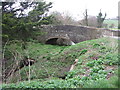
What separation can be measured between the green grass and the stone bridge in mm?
3655

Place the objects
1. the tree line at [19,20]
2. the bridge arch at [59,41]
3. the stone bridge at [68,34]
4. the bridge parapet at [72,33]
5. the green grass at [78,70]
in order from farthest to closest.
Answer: the bridge arch at [59,41] → the stone bridge at [68,34] → the bridge parapet at [72,33] → the tree line at [19,20] → the green grass at [78,70]

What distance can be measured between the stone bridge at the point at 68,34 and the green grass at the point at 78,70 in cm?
366

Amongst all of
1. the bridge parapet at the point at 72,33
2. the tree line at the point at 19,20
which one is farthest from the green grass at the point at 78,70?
the bridge parapet at the point at 72,33

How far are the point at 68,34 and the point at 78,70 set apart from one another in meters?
8.63

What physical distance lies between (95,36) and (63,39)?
3494 millimetres

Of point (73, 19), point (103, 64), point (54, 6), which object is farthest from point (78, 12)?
point (103, 64)

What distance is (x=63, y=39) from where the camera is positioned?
564 inches

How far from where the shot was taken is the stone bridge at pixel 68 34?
1216 cm

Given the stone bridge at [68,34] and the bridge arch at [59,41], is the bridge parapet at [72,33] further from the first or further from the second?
the bridge arch at [59,41]

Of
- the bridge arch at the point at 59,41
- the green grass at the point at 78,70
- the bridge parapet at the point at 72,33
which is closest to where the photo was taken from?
the green grass at the point at 78,70

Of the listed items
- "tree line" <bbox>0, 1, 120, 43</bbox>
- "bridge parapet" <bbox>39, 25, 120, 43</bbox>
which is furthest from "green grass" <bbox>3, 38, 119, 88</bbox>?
"bridge parapet" <bbox>39, 25, 120, 43</bbox>

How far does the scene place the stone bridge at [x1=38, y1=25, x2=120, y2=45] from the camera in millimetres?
12159

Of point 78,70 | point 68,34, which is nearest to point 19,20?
point 78,70

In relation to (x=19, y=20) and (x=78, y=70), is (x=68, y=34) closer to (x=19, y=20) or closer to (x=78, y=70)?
(x=19, y=20)
